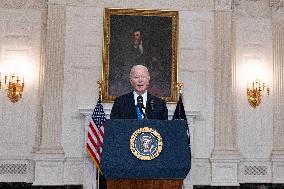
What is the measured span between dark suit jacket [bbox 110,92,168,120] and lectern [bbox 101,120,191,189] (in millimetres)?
393

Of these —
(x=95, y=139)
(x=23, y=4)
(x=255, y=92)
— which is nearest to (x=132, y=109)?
(x=95, y=139)

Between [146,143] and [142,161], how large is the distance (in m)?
0.12

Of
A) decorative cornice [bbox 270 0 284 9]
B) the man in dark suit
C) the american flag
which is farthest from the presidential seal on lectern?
decorative cornice [bbox 270 0 284 9]

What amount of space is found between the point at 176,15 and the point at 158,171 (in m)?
7.32

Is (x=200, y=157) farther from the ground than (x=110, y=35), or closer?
closer

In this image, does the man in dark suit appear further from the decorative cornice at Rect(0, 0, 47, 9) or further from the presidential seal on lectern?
the decorative cornice at Rect(0, 0, 47, 9)

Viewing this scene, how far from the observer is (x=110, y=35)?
9289mm

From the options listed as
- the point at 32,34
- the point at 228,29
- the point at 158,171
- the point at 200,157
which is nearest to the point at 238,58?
the point at 228,29

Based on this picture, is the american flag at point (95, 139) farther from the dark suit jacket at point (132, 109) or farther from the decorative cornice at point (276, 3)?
the dark suit jacket at point (132, 109)

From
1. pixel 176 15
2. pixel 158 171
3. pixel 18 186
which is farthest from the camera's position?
pixel 176 15

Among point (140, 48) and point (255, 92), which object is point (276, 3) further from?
point (140, 48)

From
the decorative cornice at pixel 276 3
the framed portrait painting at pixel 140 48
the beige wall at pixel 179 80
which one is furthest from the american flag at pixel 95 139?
the decorative cornice at pixel 276 3

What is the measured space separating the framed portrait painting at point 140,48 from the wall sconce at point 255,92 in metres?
1.71

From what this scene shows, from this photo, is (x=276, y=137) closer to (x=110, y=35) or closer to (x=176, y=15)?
(x=176, y=15)
